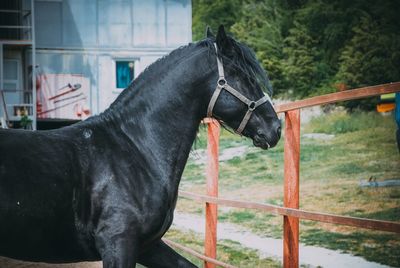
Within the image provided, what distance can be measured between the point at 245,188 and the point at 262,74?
1009cm

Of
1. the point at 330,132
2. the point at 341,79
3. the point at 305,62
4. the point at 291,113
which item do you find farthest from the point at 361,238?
the point at 305,62

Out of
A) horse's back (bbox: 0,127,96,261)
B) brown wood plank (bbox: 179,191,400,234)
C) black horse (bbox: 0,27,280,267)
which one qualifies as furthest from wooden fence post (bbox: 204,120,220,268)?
horse's back (bbox: 0,127,96,261)

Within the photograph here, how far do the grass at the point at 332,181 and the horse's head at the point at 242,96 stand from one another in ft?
7.35

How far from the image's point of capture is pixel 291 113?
4555mm

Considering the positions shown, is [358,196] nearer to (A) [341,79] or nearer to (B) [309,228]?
(B) [309,228]

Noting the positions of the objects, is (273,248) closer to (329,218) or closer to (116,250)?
(329,218)

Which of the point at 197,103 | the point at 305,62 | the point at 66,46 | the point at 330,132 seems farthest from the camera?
the point at 305,62

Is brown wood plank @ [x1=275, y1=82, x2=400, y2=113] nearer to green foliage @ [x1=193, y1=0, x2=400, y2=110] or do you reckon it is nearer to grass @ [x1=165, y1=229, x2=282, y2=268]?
grass @ [x1=165, y1=229, x2=282, y2=268]

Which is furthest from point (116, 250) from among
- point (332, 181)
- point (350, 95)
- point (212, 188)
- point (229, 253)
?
point (332, 181)

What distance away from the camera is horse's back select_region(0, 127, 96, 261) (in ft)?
11.1

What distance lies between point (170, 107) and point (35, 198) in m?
1.03

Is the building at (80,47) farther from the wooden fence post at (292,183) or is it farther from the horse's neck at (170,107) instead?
the horse's neck at (170,107)

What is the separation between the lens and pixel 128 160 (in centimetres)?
370

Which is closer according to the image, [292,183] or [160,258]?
[160,258]
